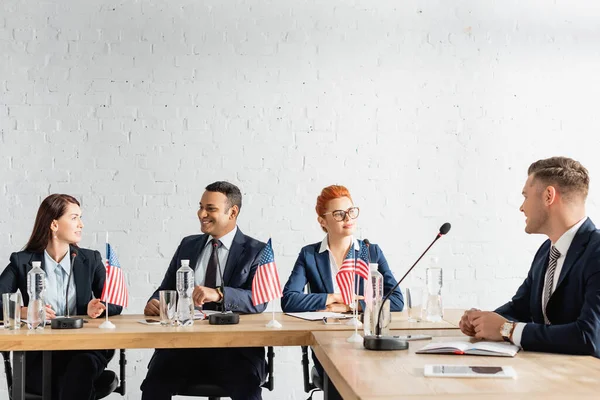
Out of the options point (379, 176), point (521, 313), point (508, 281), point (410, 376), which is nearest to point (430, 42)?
point (379, 176)

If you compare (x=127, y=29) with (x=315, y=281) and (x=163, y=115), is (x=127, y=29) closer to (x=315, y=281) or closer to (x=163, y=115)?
(x=163, y=115)

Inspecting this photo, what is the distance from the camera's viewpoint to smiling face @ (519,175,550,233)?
2.90m

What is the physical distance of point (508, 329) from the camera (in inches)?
104

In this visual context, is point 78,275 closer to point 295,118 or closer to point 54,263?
point 54,263

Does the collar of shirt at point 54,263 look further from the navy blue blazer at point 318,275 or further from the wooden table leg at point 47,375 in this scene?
the navy blue blazer at point 318,275

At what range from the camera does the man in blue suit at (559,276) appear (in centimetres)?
252

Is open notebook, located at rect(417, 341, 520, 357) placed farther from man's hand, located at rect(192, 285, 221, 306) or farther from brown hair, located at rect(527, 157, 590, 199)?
man's hand, located at rect(192, 285, 221, 306)

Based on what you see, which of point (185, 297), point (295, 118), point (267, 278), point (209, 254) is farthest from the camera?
point (295, 118)

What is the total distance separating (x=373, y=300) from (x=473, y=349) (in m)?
0.46

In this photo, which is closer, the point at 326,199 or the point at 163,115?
Answer: the point at 326,199

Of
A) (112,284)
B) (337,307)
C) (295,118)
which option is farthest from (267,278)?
(295,118)

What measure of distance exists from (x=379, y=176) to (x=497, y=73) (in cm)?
107

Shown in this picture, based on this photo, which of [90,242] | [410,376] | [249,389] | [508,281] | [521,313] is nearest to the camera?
[410,376]

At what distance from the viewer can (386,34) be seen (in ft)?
17.0
